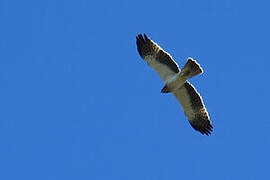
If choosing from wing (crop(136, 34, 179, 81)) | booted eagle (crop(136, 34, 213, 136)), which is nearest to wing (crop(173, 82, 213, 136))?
booted eagle (crop(136, 34, 213, 136))

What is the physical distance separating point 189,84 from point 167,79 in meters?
0.66

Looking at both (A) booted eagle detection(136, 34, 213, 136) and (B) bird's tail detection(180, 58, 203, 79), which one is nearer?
(B) bird's tail detection(180, 58, 203, 79)

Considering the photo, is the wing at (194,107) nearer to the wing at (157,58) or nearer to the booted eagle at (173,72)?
the booted eagle at (173,72)

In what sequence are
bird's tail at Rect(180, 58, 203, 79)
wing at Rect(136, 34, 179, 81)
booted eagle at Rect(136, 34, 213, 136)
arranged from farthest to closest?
1. wing at Rect(136, 34, 179, 81)
2. booted eagle at Rect(136, 34, 213, 136)
3. bird's tail at Rect(180, 58, 203, 79)

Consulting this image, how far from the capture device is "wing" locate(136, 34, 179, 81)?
14195 millimetres

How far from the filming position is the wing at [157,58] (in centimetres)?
1420

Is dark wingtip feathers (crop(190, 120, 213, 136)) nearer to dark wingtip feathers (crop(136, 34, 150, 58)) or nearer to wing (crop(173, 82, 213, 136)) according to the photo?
wing (crop(173, 82, 213, 136))

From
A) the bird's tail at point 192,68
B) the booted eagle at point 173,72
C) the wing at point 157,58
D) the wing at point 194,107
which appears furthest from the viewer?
the wing at point 194,107

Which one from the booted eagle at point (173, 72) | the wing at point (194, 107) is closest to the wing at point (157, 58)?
the booted eagle at point (173, 72)

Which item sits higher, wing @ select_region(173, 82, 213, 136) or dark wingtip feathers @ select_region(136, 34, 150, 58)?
dark wingtip feathers @ select_region(136, 34, 150, 58)

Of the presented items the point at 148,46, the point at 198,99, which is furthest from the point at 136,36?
the point at 198,99

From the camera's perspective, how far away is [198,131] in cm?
1566

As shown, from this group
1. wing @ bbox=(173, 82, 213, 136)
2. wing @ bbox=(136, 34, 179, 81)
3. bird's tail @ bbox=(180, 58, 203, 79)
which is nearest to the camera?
bird's tail @ bbox=(180, 58, 203, 79)

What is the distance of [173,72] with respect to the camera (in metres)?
14.2
